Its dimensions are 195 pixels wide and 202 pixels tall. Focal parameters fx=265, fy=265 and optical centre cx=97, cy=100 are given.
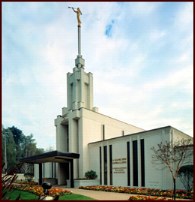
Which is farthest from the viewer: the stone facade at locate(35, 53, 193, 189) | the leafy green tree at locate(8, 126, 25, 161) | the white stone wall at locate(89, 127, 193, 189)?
the leafy green tree at locate(8, 126, 25, 161)

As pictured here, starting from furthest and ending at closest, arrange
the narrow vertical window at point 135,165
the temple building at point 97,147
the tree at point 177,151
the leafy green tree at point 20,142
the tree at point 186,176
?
the leafy green tree at point 20,142 → the narrow vertical window at point 135,165 → the temple building at point 97,147 → the tree at point 177,151 → the tree at point 186,176

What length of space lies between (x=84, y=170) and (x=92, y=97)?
34.8 feet

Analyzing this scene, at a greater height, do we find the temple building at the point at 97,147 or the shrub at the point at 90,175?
the temple building at the point at 97,147

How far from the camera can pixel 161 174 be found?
69.8ft

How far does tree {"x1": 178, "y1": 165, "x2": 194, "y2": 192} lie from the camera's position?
18.0 metres

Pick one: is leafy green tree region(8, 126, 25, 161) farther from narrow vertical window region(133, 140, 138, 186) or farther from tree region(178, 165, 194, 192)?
tree region(178, 165, 194, 192)

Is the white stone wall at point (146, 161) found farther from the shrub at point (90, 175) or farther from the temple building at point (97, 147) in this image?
the shrub at point (90, 175)

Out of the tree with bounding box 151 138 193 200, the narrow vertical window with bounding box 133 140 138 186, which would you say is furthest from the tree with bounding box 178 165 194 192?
the narrow vertical window with bounding box 133 140 138 186

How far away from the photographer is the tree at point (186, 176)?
17959 millimetres

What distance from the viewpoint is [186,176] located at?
18828 millimetres

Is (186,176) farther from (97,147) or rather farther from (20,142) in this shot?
(20,142)

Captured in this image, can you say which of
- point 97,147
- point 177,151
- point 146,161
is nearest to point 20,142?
point 97,147

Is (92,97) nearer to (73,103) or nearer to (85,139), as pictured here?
(73,103)

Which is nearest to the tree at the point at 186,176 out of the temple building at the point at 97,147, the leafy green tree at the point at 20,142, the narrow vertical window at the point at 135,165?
the temple building at the point at 97,147
